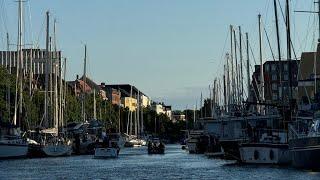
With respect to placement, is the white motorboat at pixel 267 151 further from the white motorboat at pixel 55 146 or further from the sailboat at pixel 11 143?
the white motorboat at pixel 55 146

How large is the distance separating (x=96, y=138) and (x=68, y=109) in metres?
27.0

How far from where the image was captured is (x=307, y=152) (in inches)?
2430

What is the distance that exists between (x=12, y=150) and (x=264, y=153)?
4184 cm

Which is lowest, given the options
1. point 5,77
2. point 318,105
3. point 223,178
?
point 223,178

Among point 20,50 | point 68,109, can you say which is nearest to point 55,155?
point 20,50

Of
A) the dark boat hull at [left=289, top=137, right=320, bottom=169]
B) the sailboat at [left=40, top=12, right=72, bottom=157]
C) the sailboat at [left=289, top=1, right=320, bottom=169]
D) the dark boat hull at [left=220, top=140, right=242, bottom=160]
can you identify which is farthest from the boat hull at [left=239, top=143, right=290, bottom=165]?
the sailboat at [left=40, top=12, right=72, bottom=157]

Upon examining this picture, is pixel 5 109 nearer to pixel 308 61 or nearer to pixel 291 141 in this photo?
pixel 308 61

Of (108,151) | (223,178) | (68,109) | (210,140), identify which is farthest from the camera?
(68,109)

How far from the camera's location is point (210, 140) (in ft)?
409

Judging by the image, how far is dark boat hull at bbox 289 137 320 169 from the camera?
60.3m

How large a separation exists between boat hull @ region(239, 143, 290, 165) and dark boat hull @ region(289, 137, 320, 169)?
442 inches

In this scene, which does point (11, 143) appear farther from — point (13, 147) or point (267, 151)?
point (267, 151)

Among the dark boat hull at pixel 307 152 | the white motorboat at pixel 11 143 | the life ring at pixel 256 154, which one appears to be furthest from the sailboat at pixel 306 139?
the white motorboat at pixel 11 143

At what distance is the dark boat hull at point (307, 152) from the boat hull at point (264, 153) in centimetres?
1122
